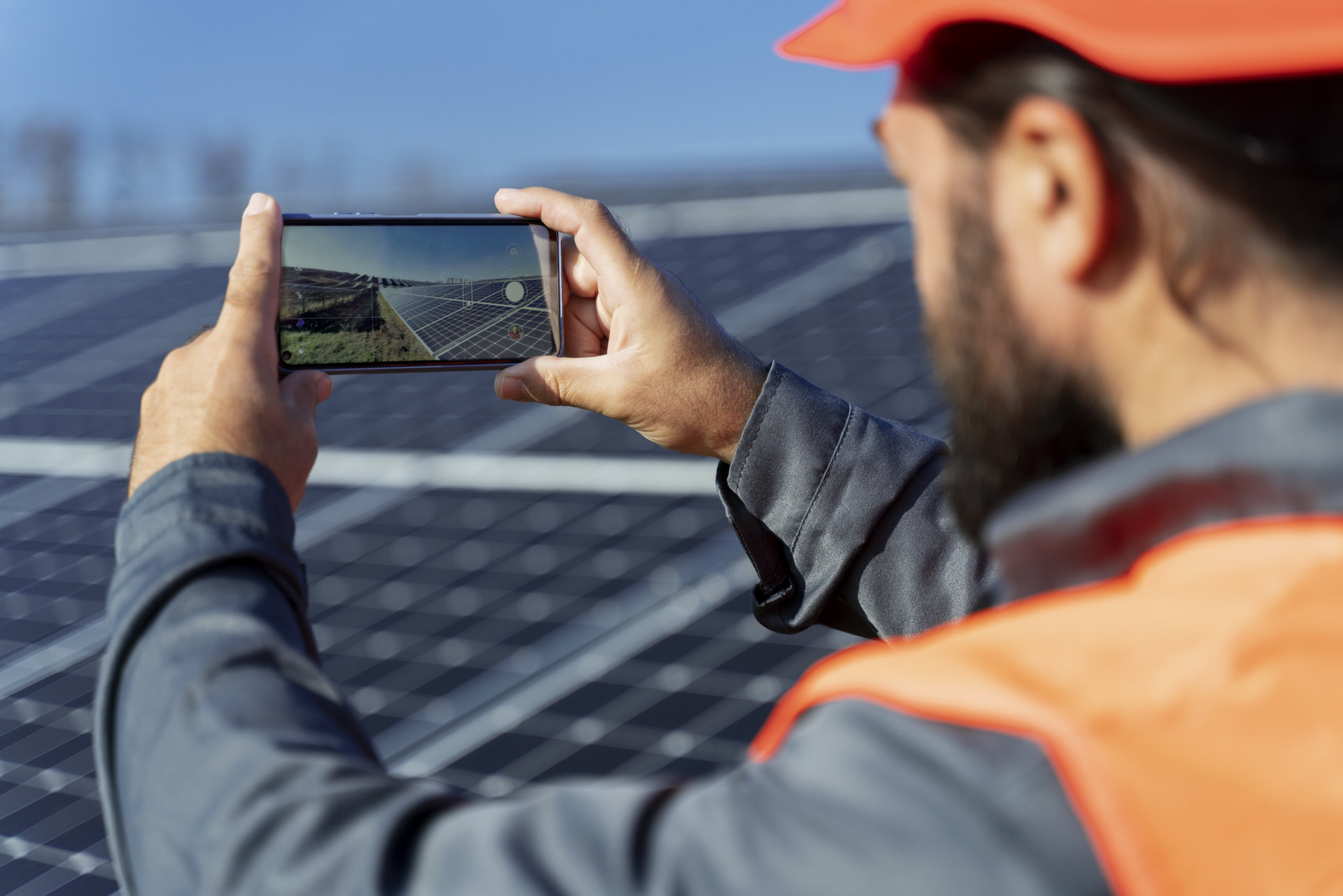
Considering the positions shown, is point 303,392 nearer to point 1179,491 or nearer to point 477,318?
point 477,318

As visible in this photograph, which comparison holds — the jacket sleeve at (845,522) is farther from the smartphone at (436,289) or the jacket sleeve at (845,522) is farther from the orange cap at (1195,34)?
the orange cap at (1195,34)

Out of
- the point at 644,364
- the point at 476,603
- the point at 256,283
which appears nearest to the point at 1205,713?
the point at 256,283

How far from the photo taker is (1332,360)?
728 mm

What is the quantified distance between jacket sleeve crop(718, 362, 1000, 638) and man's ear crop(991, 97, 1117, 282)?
0.72 m

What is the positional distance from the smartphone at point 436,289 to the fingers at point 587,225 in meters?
0.03

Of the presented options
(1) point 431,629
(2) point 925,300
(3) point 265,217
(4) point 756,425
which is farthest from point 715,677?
(2) point 925,300

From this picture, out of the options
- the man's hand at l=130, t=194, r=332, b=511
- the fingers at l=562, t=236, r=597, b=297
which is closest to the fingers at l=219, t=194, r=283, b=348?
the man's hand at l=130, t=194, r=332, b=511

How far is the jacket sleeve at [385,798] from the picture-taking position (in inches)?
24.3

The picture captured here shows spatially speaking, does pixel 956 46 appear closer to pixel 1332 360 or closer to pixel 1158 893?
pixel 1332 360

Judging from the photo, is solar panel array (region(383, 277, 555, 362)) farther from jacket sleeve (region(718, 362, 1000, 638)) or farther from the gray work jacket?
the gray work jacket

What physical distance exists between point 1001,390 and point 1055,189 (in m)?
0.15

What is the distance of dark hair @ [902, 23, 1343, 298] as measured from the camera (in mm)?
728

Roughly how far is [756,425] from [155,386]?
2.44ft

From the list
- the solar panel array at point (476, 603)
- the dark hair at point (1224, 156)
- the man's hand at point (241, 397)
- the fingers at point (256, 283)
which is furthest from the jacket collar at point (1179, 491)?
the solar panel array at point (476, 603)
